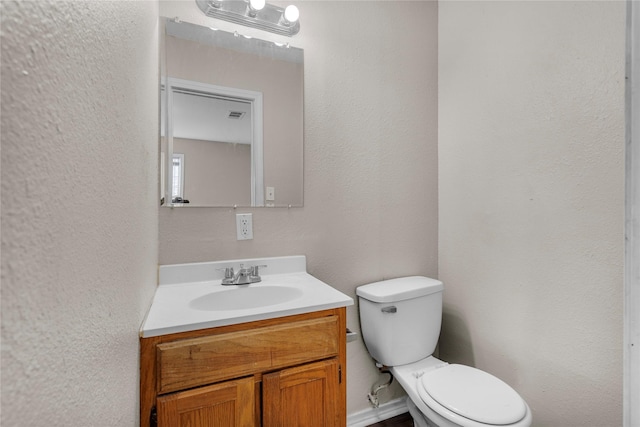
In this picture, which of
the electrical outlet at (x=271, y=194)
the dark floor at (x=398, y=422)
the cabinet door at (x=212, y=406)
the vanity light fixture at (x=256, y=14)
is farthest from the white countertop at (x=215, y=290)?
the vanity light fixture at (x=256, y=14)

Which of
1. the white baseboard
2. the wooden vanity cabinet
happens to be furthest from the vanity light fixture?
the white baseboard

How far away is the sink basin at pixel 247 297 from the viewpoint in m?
1.17

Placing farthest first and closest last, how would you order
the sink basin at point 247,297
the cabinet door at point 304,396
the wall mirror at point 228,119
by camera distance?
the wall mirror at point 228,119 → the sink basin at point 247,297 → the cabinet door at point 304,396

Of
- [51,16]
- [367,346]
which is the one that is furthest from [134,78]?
[367,346]

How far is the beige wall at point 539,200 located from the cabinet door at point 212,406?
3.97ft

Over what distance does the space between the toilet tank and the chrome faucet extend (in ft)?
1.78

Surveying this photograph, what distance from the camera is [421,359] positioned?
1.48 m

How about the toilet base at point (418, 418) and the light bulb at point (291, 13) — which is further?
the light bulb at point (291, 13)

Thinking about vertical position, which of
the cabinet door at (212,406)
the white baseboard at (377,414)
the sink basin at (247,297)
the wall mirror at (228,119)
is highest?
the wall mirror at (228,119)

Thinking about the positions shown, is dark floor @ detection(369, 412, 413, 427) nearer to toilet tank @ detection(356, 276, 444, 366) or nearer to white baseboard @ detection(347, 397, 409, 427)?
white baseboard @ detection(347, 397, 409, 427)

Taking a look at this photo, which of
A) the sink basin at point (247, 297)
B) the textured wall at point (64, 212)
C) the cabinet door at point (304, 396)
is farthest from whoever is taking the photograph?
the sink basin at point (247, 297)

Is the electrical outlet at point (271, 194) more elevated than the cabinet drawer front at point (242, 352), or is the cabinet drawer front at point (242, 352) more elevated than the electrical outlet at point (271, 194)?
the electrical outlet at point (271, 194)

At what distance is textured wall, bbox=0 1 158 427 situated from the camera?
0.22 metres

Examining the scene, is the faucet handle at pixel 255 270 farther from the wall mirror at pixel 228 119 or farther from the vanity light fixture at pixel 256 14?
the vanity light fixture at pixel 256 14
